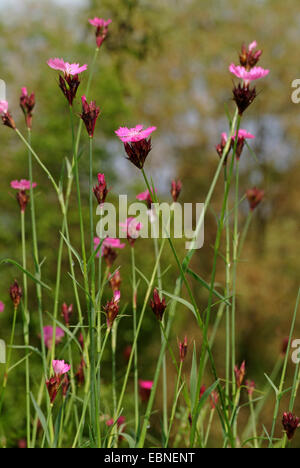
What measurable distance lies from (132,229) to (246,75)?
0.34 metres

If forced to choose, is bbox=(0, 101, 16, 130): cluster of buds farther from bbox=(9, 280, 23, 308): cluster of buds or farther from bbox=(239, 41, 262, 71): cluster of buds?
bbox=(239, 41, 262, 71): cluster of buds

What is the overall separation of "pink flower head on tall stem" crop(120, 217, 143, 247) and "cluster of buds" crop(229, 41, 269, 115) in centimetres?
31

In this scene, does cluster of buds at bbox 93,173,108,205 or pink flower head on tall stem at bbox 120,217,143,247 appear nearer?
cluster of buds at bbox 93,173,108,205

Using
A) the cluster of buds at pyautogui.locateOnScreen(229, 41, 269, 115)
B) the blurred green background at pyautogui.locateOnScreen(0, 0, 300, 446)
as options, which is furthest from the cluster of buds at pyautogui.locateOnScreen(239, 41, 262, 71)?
the blurred green background at pyautogui.locateOnScreen(0, 0, 300, 446)

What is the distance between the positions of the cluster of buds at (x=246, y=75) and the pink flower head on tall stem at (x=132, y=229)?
0.31 meters

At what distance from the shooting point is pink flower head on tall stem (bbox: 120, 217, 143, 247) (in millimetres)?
946

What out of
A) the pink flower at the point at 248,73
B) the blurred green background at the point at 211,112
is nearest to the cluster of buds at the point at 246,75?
the pink flower at the point at 248,73

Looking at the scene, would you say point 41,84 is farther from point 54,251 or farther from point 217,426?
point 217,426

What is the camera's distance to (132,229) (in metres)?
0.96

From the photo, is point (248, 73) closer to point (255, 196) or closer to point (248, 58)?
point (248, 58)

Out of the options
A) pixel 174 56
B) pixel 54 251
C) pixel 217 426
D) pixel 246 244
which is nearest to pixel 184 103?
pixel 174 56

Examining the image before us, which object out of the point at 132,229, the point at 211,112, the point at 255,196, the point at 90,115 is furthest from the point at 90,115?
the point at 211,112

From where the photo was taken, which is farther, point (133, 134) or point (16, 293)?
point (16, 293)

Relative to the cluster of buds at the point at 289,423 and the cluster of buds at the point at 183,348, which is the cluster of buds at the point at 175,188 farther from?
the cluster of buds at the point at 289,423
